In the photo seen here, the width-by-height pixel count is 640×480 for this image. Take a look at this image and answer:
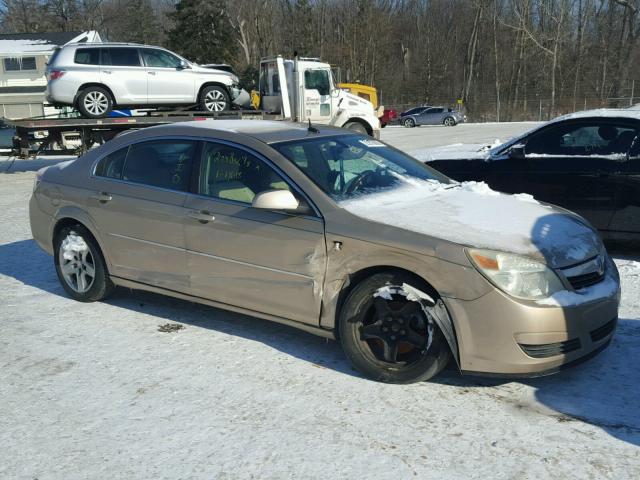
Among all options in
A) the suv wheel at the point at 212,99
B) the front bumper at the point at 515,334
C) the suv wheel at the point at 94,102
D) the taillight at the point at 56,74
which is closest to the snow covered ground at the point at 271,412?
the front bumper at the point at 515,334

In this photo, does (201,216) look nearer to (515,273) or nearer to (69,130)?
(515,273)

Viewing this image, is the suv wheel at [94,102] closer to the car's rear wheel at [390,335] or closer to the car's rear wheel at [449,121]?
the car's rear wheel at [390,335]

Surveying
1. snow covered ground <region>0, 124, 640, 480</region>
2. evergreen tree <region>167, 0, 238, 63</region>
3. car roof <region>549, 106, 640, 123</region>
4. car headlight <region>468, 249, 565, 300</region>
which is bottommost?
snow covered ground <region>0, 124, 640, 480</region>

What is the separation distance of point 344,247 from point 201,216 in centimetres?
117

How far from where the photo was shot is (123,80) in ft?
49.9

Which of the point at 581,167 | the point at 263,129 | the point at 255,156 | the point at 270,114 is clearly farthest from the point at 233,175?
the point at 270,114

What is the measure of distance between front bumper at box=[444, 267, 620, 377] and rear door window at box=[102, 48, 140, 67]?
44.4 feet

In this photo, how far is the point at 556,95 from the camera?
190 ft

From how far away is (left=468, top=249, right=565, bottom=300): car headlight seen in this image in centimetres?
350

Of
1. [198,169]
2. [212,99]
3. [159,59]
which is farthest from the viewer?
[212,99]

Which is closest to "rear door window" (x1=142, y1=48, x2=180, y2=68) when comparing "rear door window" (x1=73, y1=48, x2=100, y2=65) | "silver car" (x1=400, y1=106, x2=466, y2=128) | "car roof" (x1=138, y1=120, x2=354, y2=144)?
"rear door window" (x1=73, y1=48, x2=100, y2=65)

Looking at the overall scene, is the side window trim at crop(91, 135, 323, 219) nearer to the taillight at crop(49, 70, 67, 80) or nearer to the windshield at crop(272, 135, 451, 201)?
the windshield at crop(272, 135, 451, 201)

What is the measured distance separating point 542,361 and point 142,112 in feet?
47.8

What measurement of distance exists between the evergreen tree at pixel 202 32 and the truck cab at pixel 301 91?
36.2m
